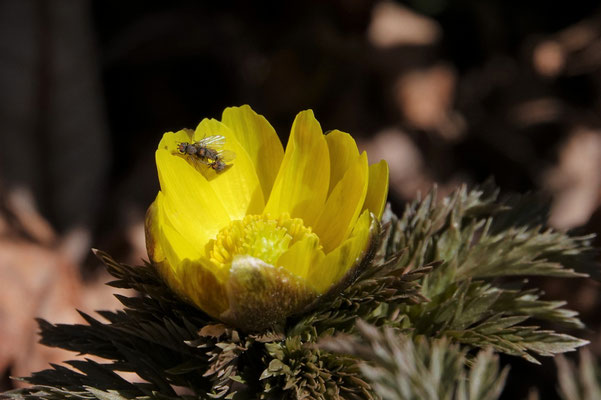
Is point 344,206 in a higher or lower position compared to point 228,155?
lower

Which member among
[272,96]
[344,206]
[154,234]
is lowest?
[154,234]

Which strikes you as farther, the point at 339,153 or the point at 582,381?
the point at 339,153

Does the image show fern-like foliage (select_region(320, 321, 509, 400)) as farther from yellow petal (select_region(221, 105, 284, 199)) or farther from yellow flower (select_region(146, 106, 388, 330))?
yellow petal (select_region(221, 105, 284, 199))

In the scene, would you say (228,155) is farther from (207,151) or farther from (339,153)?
(339,153)

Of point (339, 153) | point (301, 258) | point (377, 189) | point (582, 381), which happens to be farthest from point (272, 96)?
point (582, 381)

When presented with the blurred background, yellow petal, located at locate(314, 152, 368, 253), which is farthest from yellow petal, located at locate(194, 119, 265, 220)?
the blurred background

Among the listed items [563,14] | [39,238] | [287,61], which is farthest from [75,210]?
[563,14]

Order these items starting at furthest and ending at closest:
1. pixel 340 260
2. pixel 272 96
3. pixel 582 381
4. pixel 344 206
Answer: pixel 272 96, pixel 344 206, pixel 340 260, pixel 582 381

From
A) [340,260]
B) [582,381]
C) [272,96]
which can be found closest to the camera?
[582,381]
